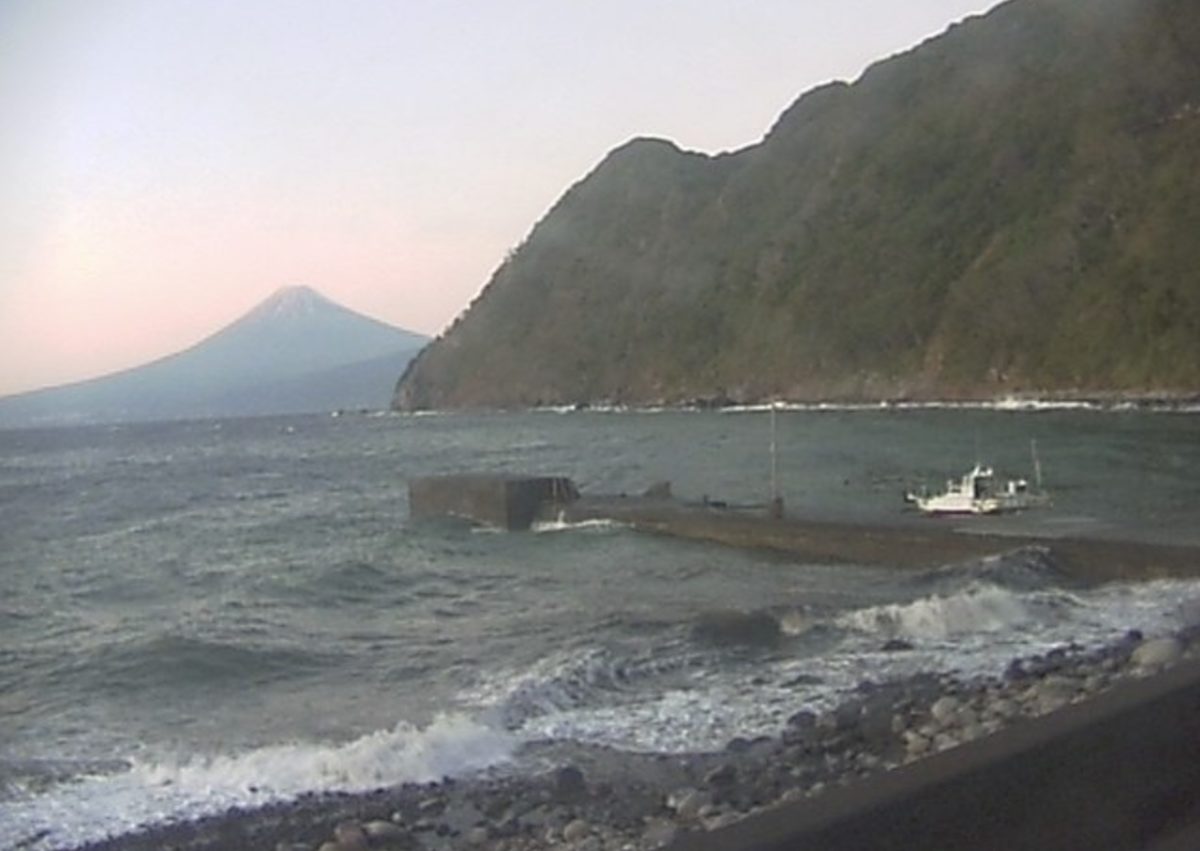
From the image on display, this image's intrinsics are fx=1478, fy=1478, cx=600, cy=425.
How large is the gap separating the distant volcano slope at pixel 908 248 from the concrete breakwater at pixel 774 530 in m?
49.4

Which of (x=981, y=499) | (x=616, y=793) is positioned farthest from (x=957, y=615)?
(x=981, y=499)

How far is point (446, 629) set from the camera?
16.0 meters

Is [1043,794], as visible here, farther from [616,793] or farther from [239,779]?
[239,779]

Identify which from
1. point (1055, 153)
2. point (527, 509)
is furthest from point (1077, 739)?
point (1055, 153)

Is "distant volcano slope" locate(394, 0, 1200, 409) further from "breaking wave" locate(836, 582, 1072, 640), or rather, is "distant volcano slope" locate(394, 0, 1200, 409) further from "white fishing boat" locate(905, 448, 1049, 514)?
"breaking wave" locate(836, 582, 1072, 640)

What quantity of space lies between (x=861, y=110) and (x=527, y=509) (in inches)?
3654

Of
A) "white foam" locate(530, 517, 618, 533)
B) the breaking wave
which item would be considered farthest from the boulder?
"white foam" locate(530, 517, 618, 533)

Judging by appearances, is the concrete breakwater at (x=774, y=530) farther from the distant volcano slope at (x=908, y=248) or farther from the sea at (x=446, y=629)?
the distant volcano slope at (x=908, y=248)

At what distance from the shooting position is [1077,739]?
330cm

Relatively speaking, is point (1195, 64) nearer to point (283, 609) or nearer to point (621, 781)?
point (283, 609)

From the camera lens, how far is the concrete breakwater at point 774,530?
16.8 meters

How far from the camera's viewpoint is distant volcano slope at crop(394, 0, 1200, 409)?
256ft

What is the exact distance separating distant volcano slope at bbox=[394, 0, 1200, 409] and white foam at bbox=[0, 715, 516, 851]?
66.5m

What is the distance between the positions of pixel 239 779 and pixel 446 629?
7.16 meters
